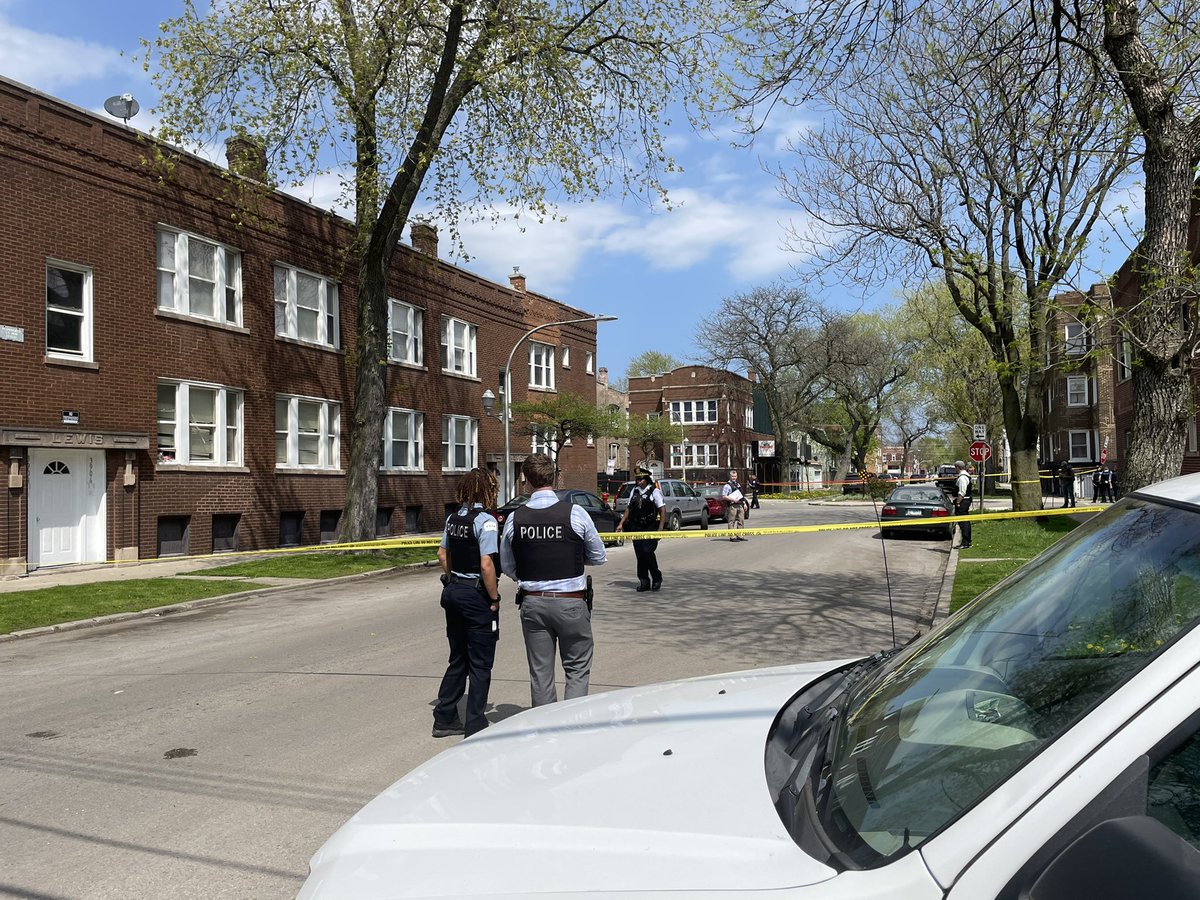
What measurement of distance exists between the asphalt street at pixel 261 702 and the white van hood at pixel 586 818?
6.98 ft

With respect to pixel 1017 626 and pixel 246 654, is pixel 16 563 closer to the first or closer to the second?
pixel 246 654

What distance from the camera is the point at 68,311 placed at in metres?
18.0

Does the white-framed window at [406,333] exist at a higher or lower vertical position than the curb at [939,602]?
higher

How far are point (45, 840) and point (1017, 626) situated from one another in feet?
15.0

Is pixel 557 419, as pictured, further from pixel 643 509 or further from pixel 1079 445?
pixel 1079 445

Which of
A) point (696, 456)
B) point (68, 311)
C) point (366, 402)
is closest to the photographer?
point (68, 311)

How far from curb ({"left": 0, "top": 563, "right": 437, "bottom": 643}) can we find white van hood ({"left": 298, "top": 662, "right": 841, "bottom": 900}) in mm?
10909

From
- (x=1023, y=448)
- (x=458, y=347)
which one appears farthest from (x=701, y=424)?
(x=1023, y=448)

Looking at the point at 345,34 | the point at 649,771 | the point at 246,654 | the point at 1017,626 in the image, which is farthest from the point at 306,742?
the point at 345,34

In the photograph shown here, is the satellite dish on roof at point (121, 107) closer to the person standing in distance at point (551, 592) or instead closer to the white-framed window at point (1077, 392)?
the person standing in distance at point (551, 592)

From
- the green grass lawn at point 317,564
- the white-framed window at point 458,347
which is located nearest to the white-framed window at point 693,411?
the white-framed window at point 458,347

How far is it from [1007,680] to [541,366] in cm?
3708

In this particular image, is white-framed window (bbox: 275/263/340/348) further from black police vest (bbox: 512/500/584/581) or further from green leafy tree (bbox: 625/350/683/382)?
green leafy tree (bbox: 625/350/683/382)

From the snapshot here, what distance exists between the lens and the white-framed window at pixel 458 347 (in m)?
31.5
